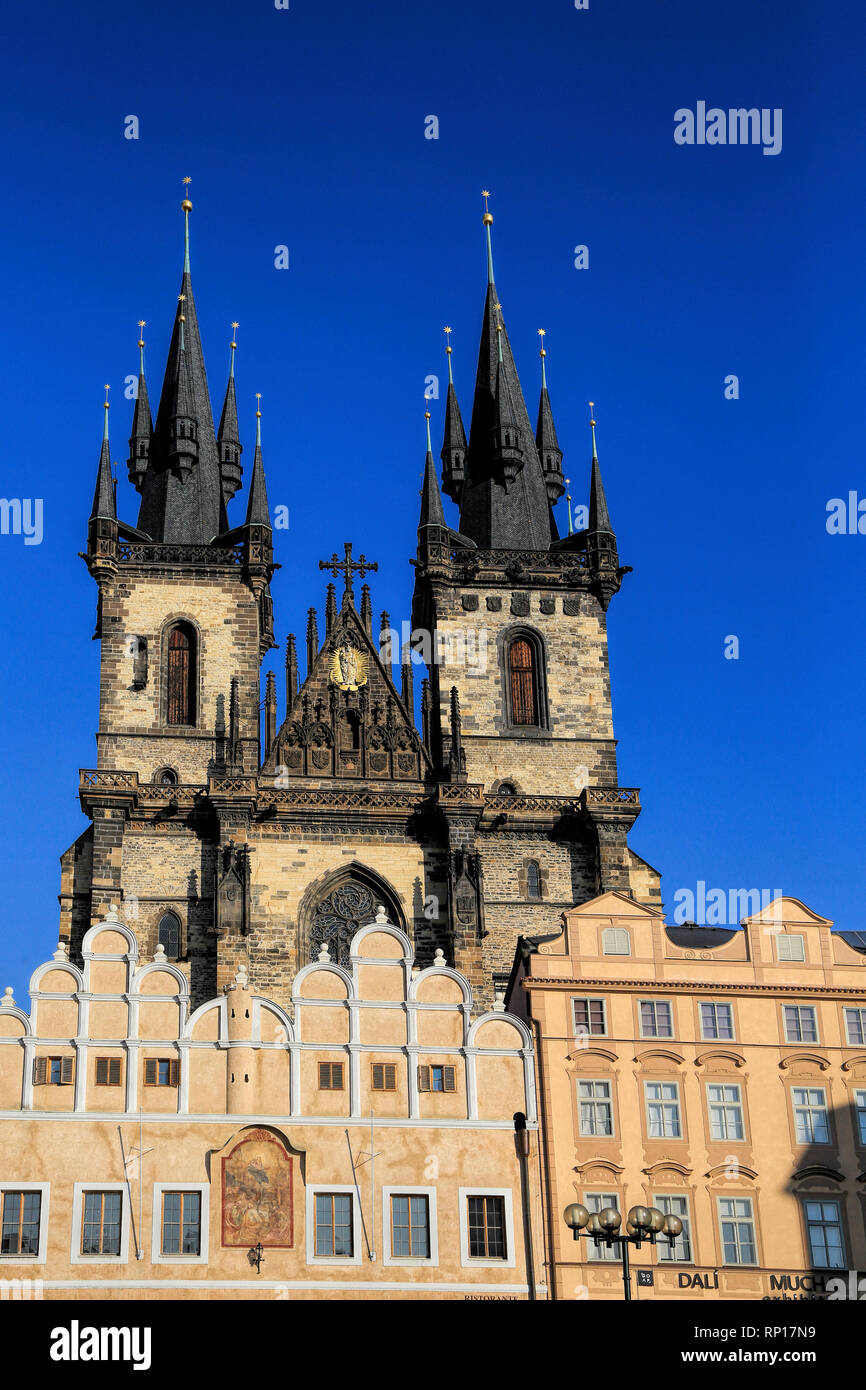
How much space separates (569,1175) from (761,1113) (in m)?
4.00

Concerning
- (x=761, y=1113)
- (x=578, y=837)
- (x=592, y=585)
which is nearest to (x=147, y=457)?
(x=592, y=585)

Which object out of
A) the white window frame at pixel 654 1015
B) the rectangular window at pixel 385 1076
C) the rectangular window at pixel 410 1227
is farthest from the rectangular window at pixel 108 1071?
the white window frame at pixel 654 1015

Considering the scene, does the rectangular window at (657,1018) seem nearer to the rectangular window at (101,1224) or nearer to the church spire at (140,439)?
the rectangular window at (101,1224)

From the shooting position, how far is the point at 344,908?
187 feet

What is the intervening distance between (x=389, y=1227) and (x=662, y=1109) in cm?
588

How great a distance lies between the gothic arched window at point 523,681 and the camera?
6141cm

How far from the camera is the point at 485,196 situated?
75.8 m

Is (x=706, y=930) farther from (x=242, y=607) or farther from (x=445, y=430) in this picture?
(x=445, y=430)

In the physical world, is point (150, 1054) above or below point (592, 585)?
below

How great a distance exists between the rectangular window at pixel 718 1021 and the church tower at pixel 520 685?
17.0 m

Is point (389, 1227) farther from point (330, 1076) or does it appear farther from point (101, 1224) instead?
point (101, 1224)

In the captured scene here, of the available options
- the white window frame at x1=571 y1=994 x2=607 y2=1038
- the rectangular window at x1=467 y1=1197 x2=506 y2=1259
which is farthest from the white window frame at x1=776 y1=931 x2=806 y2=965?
the rectangular window at x1=467 y1=1197 x2=506 y2=1259

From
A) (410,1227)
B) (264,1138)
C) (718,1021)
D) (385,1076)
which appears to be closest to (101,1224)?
(264,1138)

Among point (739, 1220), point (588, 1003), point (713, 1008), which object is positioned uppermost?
point (588, 1003)
